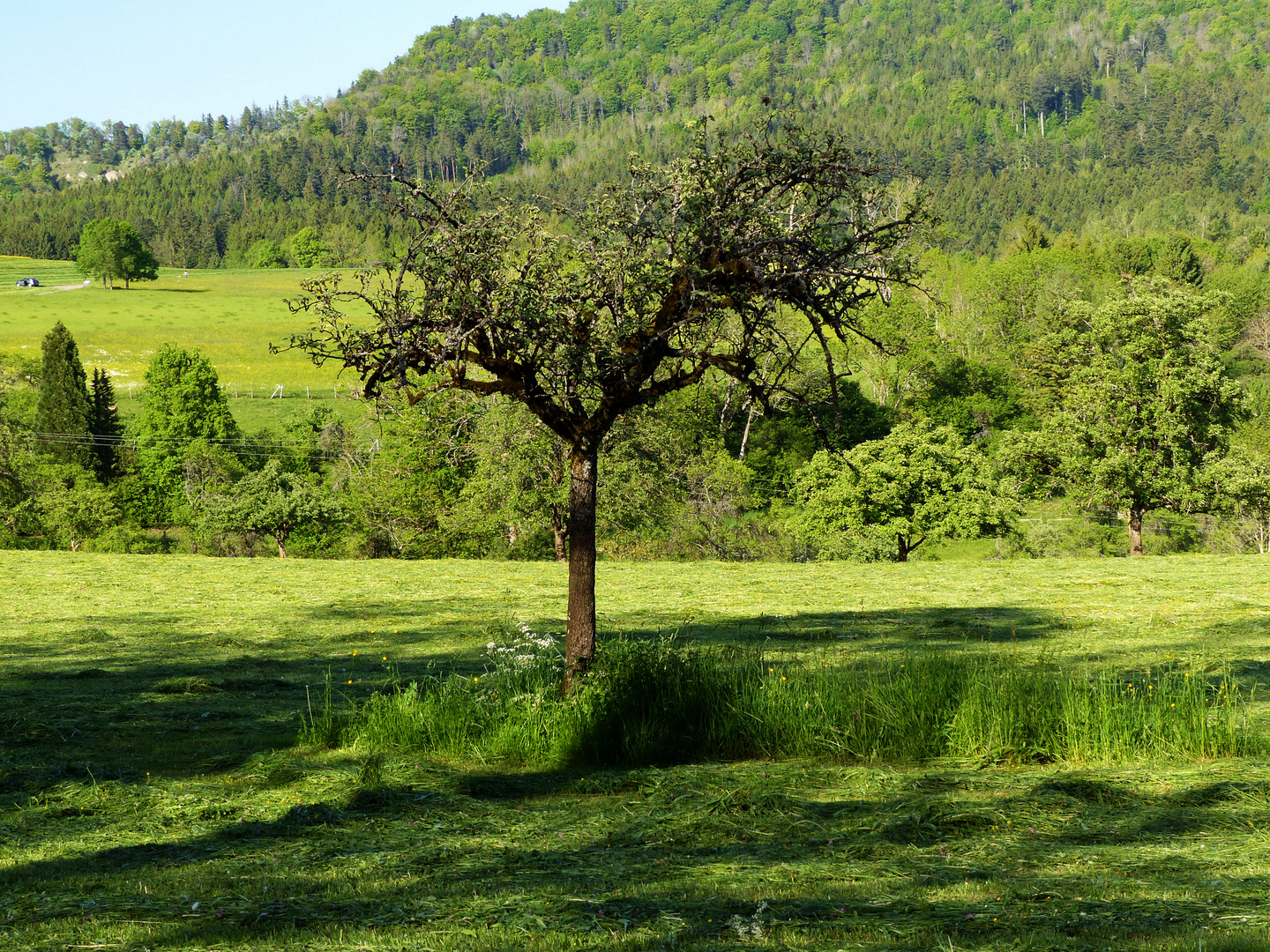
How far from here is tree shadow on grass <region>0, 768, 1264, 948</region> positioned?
5.83 metres

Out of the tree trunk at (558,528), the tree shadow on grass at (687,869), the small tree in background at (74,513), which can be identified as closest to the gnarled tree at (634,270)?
the tree shadow on grass at (687,869)

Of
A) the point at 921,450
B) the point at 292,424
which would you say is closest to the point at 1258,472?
the point at 921,450

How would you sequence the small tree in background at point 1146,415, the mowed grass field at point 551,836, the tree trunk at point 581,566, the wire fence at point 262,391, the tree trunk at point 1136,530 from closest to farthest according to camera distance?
the mowed grass field at point 551,836
the tree trunk at point 581,566
the small tree in background at point 1146,415
the tree trunk at point 1136,530
the wire fence at point 262,391

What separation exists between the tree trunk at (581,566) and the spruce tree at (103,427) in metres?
80.2

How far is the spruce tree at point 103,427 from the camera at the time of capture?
84312 millimetres

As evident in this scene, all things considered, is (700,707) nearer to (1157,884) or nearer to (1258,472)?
(1157,884)

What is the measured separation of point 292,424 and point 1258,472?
6621 centimetres

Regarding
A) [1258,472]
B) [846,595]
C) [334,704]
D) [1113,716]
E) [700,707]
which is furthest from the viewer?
[1258,472]

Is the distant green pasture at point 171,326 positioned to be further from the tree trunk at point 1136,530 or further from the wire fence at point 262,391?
the tree trunk at point 1136,530

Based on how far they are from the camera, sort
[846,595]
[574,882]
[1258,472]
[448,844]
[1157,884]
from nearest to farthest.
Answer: [1157,884] → [574,882] → [448,844] → [846,595] → [1258,472]

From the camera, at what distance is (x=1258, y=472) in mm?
41781

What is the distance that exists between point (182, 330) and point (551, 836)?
129 meters

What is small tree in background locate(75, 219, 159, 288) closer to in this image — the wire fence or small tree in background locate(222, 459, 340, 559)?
the wire fence

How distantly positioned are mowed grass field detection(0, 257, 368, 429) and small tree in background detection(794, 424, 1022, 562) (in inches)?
2024
